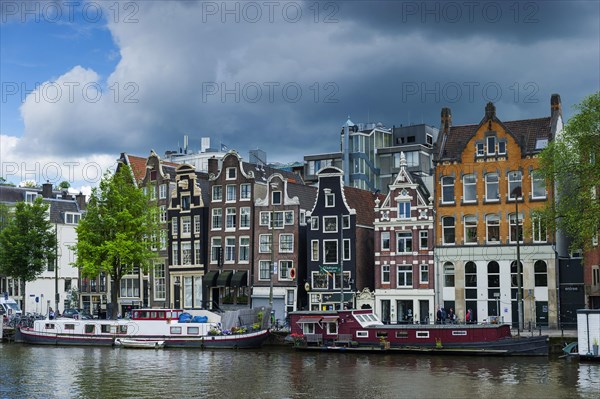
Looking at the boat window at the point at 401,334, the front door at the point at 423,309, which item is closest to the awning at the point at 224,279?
the front door at the point at 423,309

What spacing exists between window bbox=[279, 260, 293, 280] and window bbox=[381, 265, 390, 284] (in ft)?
32.1

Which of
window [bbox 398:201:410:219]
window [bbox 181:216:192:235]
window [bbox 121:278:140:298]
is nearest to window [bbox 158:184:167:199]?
window [bbox 181:216:192:235]

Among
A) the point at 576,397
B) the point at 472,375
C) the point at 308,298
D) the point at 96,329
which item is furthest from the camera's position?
the point at 308,298

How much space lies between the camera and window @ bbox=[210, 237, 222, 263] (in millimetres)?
92000

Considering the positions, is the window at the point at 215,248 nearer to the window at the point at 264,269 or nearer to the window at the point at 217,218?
the window at the point at 217,218

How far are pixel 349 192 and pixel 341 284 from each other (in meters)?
11.0

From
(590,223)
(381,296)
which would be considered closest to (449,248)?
(381,296)

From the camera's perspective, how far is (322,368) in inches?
2259

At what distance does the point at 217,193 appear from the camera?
3639 inches

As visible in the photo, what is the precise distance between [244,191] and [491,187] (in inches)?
1002

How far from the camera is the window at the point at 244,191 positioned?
90506mm

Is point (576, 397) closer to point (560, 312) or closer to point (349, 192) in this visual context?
point (560, 312)

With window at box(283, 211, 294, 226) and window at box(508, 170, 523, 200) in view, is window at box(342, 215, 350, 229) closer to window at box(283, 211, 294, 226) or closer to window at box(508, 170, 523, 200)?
window at box(283, 211, 294, 226)

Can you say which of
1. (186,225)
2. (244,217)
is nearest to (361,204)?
(244,217)
